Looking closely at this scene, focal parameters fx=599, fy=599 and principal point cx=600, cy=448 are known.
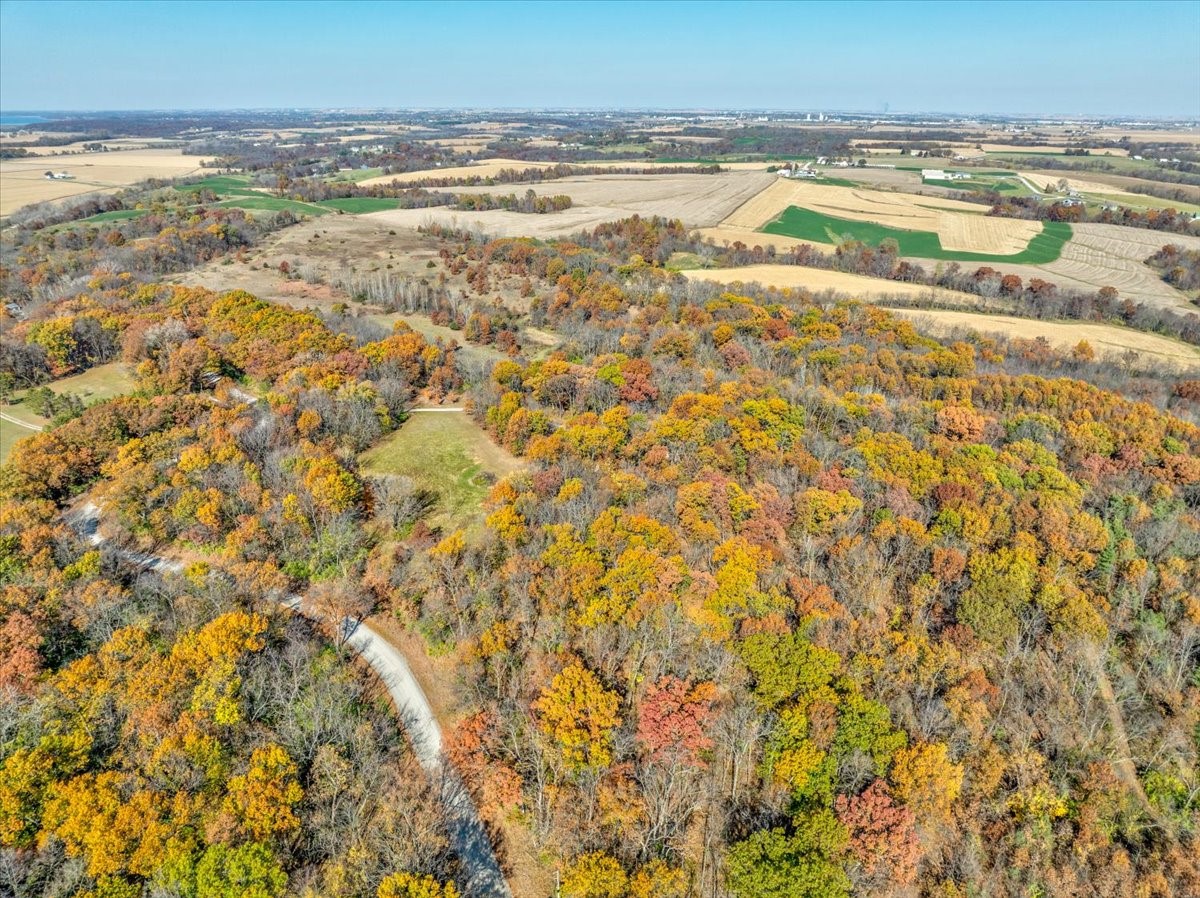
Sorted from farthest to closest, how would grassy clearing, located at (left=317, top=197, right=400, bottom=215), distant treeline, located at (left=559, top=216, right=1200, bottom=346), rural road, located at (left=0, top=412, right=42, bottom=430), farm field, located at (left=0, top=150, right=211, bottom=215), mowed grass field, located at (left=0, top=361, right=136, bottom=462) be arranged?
grassy clearing, located at (left=317, top=197, right=400, bottom=215), farm field, located at (left=0, top=150, right=211, bottom=215), distant treeline, located at (left=559, top=216, right=1200, bottom=346), rural road, located at (left=0, top=412, right=42, bottom=430), mowed grass field, located at (left=0, top=361, right=136, bottom=462)

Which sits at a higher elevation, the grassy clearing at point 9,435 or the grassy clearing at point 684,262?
the grassy clearing at point 684,262

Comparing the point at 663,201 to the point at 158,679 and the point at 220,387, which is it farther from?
the point at 158,679

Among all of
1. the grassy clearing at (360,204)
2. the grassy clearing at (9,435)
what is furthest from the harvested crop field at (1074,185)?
the grassy clearing at (9,435)

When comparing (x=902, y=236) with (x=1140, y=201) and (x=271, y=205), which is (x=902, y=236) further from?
(x=271, y=205)

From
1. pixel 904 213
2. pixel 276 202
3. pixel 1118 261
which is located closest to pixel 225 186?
pixel 276 202

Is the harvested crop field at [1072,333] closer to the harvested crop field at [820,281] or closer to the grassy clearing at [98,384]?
the harvested crop field at [820,281]

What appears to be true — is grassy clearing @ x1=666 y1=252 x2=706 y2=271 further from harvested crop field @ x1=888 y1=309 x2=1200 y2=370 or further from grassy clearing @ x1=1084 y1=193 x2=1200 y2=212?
grassy clearing @ x1=1084 y1=193 x2=1200 y2=212

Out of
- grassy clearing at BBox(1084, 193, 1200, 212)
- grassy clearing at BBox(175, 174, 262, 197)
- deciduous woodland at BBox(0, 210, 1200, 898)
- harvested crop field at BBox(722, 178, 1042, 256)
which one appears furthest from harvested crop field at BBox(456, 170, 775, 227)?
deciduous woodland at BBox(0, 210, 1200, 898)
